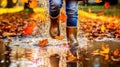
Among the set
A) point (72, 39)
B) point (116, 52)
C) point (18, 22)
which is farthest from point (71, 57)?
point (18, 22)

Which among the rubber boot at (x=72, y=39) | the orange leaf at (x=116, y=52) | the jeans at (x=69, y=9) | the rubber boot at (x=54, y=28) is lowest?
the orange leaf at (x=116, y=52)

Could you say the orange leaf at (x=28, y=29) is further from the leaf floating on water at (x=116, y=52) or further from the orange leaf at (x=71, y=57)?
the leaf floating on water at (x=116, y=52)

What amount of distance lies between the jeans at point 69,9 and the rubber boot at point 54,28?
0.04m

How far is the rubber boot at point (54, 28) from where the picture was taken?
10.6ft

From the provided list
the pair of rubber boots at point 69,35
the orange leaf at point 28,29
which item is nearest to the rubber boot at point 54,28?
the pair of rubber boots at point 69,35

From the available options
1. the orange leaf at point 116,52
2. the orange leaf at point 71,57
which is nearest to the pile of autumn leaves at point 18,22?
the orange leaf at point 71,57

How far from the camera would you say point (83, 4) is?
3244 mm

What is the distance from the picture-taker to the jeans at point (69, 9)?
3.23 meters

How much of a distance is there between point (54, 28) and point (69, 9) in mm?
213

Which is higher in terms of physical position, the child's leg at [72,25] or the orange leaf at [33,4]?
the orange leaf at [33,4]

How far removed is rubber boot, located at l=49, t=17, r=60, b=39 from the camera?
3246 mm

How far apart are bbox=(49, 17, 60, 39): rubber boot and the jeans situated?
4 centimetres

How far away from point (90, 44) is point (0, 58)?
2.63 ft

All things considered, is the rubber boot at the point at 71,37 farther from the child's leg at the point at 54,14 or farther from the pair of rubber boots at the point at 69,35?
the child's leg at the point at 54,14
